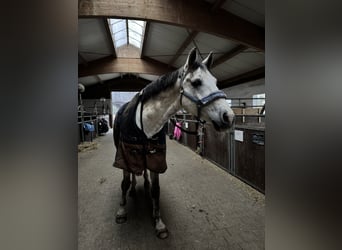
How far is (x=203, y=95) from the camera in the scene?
39.2 inches

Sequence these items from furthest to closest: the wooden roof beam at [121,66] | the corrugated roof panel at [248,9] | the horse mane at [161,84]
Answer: the wooden roof beam at [121,66] → the corrugated roof panel at [248,9] → the horse mane at [161,84]

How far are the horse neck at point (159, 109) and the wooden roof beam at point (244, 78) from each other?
492cm

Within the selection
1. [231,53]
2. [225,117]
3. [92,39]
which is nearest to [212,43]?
[231,53]

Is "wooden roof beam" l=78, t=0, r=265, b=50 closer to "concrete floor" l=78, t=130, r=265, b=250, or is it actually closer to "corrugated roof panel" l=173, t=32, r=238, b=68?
"corrugated roof panel" l=173, t=32, r=238, b=68

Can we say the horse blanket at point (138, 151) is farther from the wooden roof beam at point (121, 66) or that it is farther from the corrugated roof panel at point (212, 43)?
the wooden roof beam at point (121, 66)

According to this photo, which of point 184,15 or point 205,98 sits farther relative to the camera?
point 184,15

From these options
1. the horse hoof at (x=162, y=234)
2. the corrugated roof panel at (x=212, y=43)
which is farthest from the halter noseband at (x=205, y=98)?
the corrugated roof panel at (x=212, y=43)

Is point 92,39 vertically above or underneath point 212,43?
above

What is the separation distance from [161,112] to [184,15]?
2.53 m

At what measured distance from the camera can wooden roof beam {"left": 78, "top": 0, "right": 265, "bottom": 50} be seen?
269cm

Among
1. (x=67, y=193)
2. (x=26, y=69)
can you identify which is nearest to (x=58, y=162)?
(x=67, y=193)

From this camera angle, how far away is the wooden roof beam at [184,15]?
2.69 meters

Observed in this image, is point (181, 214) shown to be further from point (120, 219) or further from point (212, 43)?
point (212, 43)

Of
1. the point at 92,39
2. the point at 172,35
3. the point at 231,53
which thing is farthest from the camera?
the point at 92,39
